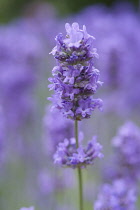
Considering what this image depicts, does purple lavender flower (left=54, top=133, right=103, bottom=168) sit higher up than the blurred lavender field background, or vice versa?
the blurred lavender field background

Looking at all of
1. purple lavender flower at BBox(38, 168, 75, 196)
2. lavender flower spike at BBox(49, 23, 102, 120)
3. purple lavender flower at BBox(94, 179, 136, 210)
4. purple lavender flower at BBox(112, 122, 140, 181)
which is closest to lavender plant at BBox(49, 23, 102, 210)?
lavender flower spike at BBox(49, 23, 102, 120)

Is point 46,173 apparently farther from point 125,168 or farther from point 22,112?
point 125,168

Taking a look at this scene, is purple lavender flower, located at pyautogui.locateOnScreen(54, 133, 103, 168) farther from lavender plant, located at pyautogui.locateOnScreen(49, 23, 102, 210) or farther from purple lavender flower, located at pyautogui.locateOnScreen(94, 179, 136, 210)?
purple lavender flower, located at pyautogui.locateOnScreen(94, 179, 136, 210)

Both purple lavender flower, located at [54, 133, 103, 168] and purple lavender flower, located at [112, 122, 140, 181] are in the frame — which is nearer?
purple lavender flower, located at [54, 133, 103, 168]

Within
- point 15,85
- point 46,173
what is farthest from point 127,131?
point 15,85

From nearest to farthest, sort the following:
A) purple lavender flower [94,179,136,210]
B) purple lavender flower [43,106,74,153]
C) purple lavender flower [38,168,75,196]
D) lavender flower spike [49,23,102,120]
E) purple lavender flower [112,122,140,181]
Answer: lavender flower spike [49,23,102,120] < purple lavender flower [94,179,136,210] < purple lavender flower [112,122,140,181] < purple lavender flower [43,106,74,153] < purple lavender flower [38,168,75,196]

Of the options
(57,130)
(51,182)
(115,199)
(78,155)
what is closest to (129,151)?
(57,130)

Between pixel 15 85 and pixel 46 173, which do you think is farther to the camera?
pixel 15 85
